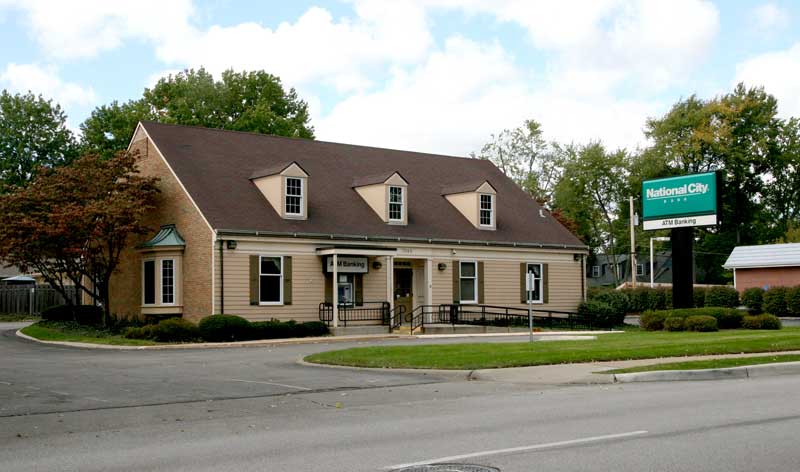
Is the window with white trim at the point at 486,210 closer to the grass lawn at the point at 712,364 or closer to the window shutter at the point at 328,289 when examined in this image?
the window shutter at the point at 328,289

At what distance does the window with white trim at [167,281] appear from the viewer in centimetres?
3353

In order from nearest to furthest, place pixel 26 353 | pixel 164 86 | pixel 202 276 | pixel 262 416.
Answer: pixel 262 416
pixel 26 353
pixel 202 276
pixel 164 86

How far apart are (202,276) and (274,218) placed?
3459 millimetres

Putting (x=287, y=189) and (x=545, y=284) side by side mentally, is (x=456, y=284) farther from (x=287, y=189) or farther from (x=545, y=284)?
(x=287, y=189)

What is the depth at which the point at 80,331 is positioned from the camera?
32.4 meters

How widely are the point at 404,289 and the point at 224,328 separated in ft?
33.8

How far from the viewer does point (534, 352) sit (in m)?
20.3

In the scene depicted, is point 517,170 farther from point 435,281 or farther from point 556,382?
point 556,382

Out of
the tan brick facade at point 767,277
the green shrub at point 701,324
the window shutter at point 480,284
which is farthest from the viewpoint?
the tan brick facade at point 767,277

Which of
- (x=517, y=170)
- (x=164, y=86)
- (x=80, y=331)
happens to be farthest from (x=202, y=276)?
(x=517, y=170)

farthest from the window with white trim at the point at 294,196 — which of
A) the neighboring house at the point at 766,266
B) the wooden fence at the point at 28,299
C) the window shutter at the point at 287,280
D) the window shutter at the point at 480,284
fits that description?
the neighboring house at the point at 766,266

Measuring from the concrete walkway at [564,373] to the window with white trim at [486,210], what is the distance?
2110cm

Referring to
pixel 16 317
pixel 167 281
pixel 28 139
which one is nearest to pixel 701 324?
pixel 167 281

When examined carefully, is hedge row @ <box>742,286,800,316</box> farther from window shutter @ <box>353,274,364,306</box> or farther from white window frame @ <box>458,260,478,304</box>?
window shutter @ <box>353,274,364,306</box>
